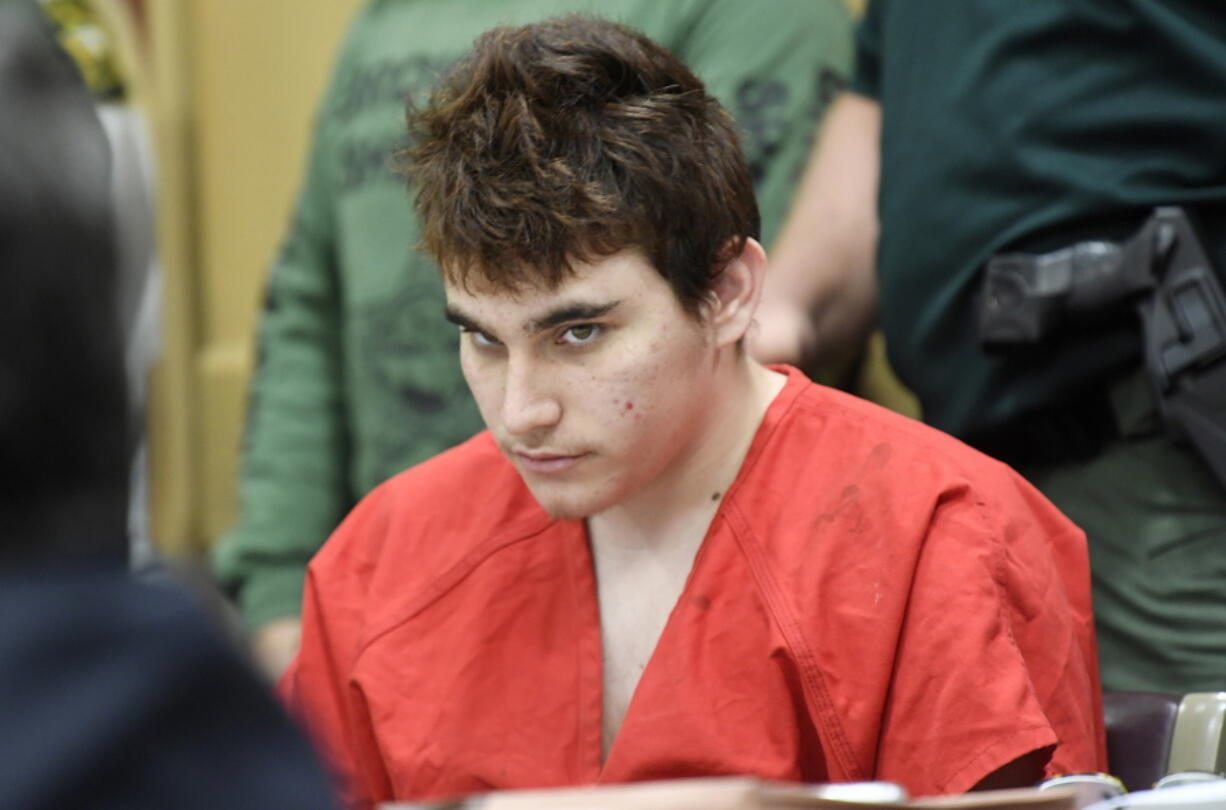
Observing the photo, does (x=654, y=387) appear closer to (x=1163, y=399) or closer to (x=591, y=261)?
(x=591, y=261)

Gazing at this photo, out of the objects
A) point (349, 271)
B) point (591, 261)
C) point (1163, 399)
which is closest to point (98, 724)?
point (591, 261)

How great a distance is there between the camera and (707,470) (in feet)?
5.25

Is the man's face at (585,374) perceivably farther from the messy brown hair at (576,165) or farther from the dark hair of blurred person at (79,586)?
the dark hair of blurred person at (79,586)

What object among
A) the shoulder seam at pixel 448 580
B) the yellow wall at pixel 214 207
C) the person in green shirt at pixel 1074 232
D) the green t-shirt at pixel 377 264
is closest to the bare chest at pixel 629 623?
the shoulder seam at pixel 448 580

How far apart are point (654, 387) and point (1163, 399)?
1.62 feet

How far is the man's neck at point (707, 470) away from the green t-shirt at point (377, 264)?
48cm

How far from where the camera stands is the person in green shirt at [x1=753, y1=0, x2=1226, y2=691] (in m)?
1.67

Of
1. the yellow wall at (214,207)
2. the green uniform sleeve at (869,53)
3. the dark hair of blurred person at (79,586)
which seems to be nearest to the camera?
the dark hair of blurred person at (79,586)

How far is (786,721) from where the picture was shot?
4.76ft

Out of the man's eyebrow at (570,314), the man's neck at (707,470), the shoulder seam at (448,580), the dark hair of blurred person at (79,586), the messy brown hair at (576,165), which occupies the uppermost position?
the dark hair of blurred person at (79,586)

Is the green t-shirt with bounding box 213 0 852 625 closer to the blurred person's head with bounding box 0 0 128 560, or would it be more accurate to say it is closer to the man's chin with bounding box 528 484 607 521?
the man's chin with bounding box 528 484 607 521

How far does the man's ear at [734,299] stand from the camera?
154 cm

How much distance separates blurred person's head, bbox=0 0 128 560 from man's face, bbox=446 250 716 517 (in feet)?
2.54

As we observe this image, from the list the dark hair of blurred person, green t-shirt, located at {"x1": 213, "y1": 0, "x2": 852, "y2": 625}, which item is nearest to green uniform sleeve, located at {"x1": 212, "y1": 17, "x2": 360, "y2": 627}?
green t-shirt, located at {"x1": 213, "y1": 0, "x2": 852, "y2": 625}
